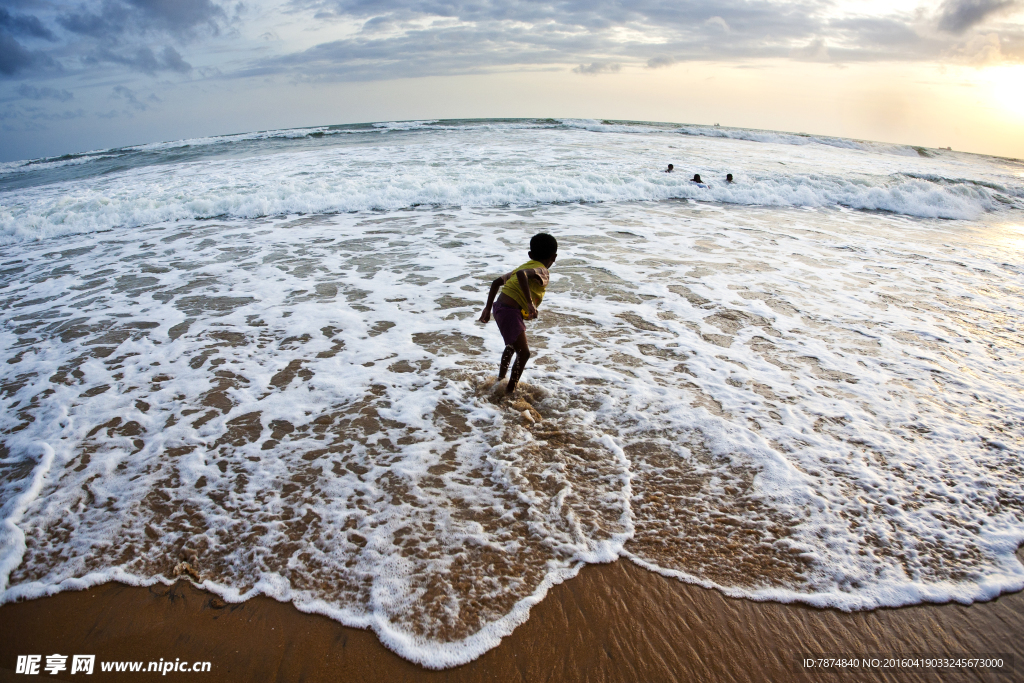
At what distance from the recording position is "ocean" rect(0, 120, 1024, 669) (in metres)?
2.35

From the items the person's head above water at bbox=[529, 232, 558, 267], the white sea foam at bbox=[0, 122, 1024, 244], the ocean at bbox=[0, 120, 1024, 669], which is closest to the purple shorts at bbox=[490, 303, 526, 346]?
the person's head above water at bbox=[529, 232, 558, 267]

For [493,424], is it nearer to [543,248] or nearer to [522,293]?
[522,293]

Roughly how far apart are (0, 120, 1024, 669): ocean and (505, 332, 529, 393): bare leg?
15cm

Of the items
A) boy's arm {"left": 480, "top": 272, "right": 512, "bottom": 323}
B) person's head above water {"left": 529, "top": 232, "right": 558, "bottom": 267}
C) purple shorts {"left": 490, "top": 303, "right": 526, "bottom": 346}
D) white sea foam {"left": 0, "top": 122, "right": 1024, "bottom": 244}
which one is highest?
person's head above water {"left": 529, "top": 232, "right": 558, "bottom": 267}

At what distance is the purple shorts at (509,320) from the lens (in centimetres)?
340

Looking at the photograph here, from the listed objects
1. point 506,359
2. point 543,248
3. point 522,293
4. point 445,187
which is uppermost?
point 543,248

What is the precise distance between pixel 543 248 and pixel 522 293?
1.06 feet

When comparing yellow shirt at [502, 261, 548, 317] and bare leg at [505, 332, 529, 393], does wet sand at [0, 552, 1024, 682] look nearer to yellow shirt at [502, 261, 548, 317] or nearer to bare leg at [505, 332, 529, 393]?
bare leg at [505, 332, 529, 393]

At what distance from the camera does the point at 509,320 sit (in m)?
3.42

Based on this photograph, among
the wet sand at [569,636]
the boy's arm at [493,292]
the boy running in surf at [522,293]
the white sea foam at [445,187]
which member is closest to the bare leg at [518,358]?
the boy running in surf at [522,293]

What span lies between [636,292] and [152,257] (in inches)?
285

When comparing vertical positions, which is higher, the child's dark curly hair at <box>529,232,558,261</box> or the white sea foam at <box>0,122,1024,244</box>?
the child's dark curly hair at <box>529,232,558,261</box>

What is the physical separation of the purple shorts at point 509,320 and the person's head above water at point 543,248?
36 centimetres

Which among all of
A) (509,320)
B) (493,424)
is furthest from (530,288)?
(493,424)
